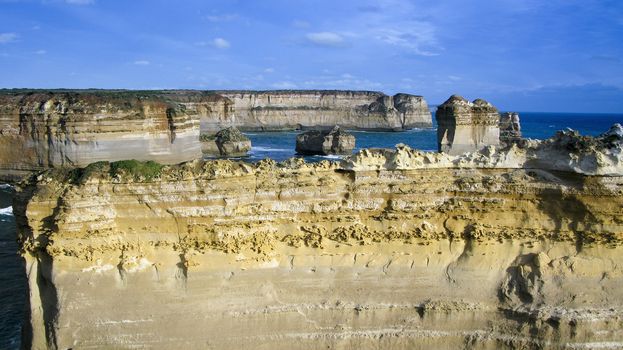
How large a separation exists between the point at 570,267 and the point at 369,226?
369 centimetres

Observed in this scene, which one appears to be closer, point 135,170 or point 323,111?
point 135,170

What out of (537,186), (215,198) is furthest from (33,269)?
(537,186)

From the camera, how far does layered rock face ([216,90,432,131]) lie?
87562 millimetres

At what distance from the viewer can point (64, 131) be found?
34.0 metres

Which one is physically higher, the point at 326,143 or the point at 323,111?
the point at 323,111

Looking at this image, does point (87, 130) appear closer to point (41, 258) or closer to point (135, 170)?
point (41, 258)

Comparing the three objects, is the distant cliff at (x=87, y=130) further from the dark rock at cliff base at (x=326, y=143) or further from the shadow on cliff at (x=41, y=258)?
the shadow on cliff at (x=41, y=258)

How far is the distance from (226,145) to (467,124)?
84.5 ft

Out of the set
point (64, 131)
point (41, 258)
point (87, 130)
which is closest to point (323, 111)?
point (87, 130)

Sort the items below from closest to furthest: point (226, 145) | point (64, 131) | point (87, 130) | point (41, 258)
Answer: point (41, 258), point (64, 131), point (87, 130), point (226, 145)

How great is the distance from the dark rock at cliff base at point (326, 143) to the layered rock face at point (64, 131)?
54.4 ft

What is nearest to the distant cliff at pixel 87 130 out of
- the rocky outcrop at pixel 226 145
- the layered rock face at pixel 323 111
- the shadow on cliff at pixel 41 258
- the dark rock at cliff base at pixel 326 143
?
the rocky outcrop at pixel 226 145

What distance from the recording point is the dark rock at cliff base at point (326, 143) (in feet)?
154

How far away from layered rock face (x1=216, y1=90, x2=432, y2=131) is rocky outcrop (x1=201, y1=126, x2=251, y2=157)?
39118 millimetres
